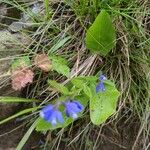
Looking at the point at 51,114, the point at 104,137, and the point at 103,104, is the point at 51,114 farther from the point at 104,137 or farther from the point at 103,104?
the point at 104,137

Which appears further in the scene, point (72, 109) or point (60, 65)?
point (60, 65)

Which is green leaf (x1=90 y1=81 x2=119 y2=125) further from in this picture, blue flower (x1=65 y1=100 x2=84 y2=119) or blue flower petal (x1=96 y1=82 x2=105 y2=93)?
blue flower (x1=65 y1=100 x2=84 y2=119)

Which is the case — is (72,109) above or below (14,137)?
above

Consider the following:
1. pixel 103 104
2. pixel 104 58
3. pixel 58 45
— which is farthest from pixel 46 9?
pixel 103 104

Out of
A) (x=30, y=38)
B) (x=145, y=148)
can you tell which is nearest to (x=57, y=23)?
(x=30, y=38)

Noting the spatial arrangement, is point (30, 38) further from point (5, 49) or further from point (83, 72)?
point (83, 72)

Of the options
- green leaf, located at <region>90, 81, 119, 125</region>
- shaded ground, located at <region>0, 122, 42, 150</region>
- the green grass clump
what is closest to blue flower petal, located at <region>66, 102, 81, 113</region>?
green leaf, located at <region>90, 81, 119, 125</region>

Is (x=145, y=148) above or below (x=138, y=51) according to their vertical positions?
below
